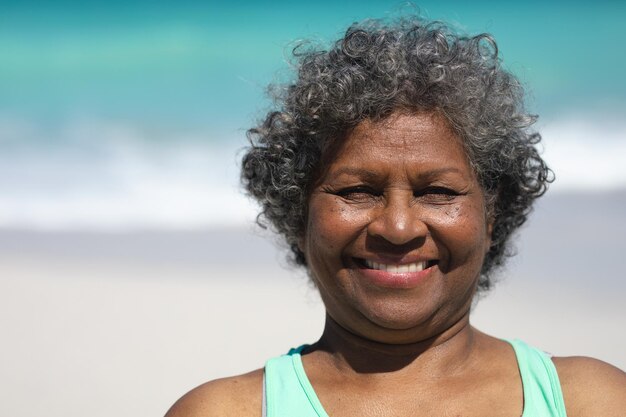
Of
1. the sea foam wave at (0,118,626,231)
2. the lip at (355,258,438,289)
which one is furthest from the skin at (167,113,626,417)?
the sea foam wave at (0,118,626,231)

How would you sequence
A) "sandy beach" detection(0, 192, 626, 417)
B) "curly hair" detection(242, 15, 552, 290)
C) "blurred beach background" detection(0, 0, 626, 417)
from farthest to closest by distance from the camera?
"blurred beach background" detection(0, 0, 626, 417) → "sandy beach" detection(0, 192, 626, 417) → "curly hair" detection(242, 15, 552, 290)

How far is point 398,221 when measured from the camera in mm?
2443

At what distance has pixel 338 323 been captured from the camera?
2697mm

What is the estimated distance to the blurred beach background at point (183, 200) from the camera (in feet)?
19.4

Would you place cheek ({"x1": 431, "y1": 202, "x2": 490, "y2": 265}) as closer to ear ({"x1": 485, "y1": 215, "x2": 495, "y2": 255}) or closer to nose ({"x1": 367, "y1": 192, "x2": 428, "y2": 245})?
nose ({"x1": 367, "y1": 192, "x2": 428, "y2": 245})

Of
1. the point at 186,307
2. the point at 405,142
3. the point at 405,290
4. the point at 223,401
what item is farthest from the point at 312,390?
the point at 186,307

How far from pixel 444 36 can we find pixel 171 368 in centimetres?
356

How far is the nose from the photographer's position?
8.00ft

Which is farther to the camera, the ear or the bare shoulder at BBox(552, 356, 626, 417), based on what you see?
the ear

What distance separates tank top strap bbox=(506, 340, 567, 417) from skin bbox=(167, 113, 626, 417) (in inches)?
1.0

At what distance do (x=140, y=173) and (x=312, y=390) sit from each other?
670 centimetres

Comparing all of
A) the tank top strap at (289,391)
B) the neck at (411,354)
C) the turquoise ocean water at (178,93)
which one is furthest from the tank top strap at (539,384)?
the turquoise ocean water at (178,93)

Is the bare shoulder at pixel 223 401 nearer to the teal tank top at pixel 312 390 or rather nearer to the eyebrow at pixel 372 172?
the teal tank top at pixel 312 390

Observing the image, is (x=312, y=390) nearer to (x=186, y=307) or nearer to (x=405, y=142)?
(x=405, y=142)
